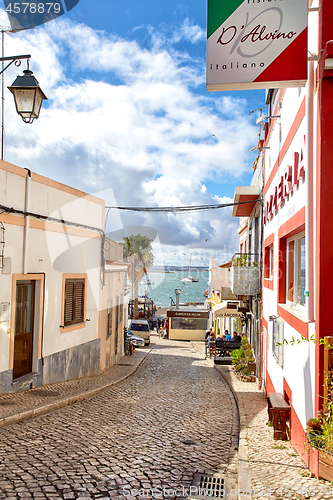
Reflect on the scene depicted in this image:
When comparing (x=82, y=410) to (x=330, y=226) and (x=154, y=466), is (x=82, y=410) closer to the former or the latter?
(x=154, y=466)

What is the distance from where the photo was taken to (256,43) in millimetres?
4355

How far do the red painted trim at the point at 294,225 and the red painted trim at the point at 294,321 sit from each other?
→ 131 centimetres

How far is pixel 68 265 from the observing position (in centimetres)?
1020

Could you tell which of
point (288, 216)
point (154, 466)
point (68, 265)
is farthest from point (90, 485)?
point (68, 265)

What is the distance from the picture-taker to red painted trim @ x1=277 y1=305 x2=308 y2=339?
4.84m

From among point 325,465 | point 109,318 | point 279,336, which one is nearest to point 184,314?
point 109,318

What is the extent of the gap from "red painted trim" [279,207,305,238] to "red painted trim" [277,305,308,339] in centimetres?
131

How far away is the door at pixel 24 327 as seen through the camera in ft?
27.1

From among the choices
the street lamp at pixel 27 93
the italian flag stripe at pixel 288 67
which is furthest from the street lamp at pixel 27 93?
the italian flag stripe at pixel 288 67

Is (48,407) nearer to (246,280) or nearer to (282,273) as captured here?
(282,273)

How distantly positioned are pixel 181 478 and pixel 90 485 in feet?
3.72

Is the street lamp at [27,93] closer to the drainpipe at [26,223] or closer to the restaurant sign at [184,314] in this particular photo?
the drainpipe at [26,223]

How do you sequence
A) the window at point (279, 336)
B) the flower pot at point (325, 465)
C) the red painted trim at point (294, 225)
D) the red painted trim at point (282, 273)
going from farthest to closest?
the red painted trim at point (282, 273) < the window at point (279, 336) < the red painted trim at point (294, 225) < the flower pot at point (325, 465)

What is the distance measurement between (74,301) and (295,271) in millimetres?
6227
